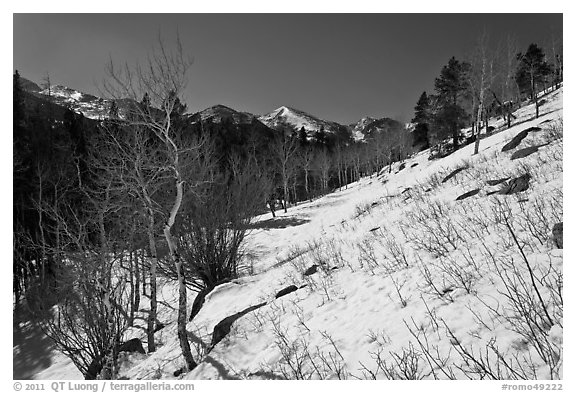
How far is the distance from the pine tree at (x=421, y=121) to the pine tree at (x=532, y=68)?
1074 cm

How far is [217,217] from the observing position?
39.3ft

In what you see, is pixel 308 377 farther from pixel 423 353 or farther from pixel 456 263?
pixel 456 263

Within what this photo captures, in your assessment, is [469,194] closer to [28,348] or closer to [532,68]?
[28,348]

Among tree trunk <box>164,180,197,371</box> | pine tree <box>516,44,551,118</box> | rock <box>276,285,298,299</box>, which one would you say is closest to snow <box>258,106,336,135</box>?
pine tree <box>516,44,551,118</box>

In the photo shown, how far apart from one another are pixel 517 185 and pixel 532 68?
113 feet

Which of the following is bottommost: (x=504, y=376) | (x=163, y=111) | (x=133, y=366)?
(x=133, y=366)

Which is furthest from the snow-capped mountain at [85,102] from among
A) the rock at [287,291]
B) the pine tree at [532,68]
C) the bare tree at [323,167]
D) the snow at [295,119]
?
the snow at [295,119]

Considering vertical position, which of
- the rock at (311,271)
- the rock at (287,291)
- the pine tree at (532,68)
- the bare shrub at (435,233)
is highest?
the pine tree at (532,68)

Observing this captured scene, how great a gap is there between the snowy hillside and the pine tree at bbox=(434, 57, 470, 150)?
21698 mm

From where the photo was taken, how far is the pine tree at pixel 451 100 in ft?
90.9

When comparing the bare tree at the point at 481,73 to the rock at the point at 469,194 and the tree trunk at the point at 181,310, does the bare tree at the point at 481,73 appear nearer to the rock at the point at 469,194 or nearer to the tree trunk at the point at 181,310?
the rock at the point at 469,194

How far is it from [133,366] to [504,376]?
915 centimetres

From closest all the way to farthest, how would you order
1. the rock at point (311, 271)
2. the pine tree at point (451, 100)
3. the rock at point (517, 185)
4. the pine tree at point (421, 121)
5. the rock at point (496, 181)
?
1. the rock at point (517, 185)
2. the rock at point (311, 271)
3. the rock at point (496, 181)
4. the pine tree at point (451, 100)
5. the pine tree at point (421, 121)
